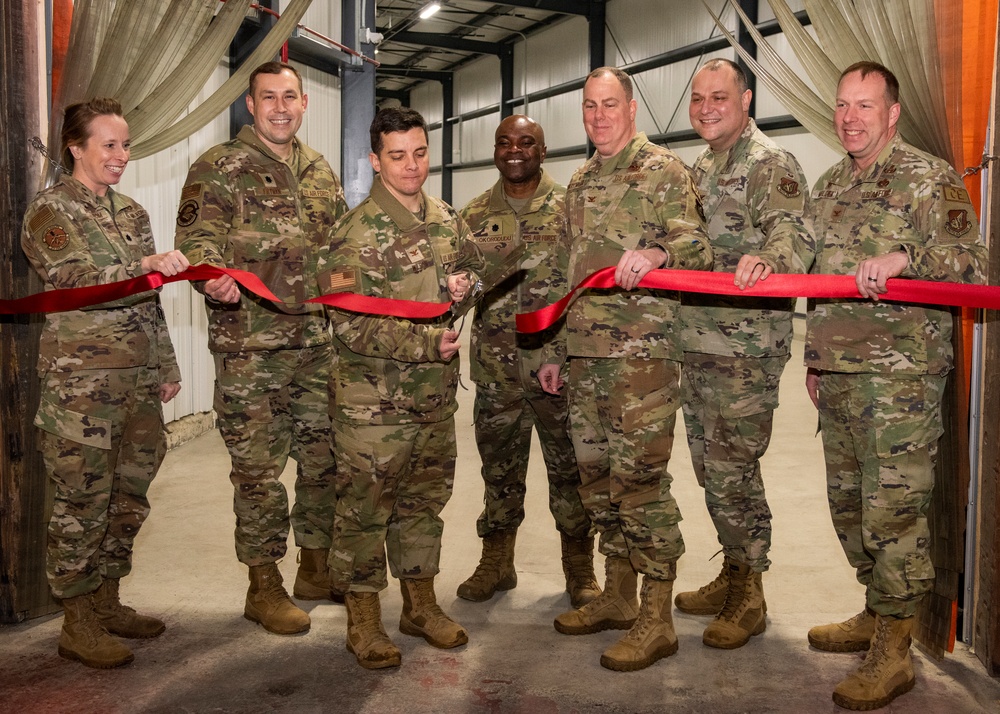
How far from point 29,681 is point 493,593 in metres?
1.92

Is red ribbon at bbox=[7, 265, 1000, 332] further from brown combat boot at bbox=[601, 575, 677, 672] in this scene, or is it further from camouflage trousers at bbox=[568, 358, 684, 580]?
brown combat boot at bbox=[601, 575, 677, 672]

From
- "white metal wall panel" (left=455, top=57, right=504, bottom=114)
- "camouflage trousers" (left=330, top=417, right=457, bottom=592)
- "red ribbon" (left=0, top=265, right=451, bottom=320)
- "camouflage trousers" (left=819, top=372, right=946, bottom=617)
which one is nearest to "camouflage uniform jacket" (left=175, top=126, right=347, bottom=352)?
"red ribbon" (left=0, top=265, right=451, bottom=320)

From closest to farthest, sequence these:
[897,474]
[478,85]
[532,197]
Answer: [897,474]
[532,197]
[478,85]

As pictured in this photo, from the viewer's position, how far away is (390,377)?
3242mm

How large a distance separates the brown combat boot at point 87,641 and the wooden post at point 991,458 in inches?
127

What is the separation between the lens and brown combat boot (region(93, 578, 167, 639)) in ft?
11.6

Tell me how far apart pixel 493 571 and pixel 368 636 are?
0.90 metres

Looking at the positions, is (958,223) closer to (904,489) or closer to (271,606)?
(904,489)

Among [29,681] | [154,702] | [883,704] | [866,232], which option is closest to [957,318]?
[866,232]

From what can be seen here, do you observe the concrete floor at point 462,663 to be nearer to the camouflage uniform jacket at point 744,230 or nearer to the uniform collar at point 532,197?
the camouflage uniform jacket at point 744,230

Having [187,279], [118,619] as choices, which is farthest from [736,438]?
[118,619]

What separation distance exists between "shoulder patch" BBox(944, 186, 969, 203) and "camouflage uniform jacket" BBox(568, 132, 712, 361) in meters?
0.81

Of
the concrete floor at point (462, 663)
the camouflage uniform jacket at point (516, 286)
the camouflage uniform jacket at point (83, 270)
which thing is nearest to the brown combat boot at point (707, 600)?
the concrete floor at point (462, 663)

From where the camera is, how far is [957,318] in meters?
3.23
